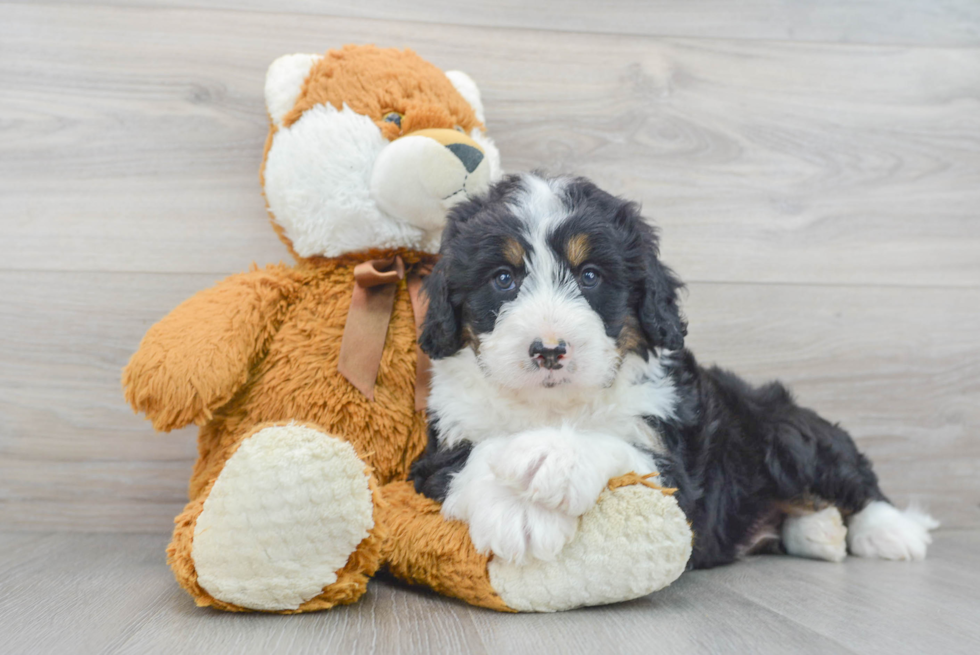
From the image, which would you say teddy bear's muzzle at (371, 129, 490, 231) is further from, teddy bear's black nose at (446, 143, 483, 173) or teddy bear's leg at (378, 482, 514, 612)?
teddy bear's leg at (378, 482, 514, 612)

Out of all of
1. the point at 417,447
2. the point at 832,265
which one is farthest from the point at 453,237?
the point at 832,265

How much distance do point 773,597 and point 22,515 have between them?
2018 mm

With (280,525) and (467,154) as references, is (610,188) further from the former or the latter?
(280,525)

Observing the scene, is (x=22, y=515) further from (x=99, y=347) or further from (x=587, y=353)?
(x=587, y=353)

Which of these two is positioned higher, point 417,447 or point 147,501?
point 417,447

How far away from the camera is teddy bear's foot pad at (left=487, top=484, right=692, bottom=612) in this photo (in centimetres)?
133

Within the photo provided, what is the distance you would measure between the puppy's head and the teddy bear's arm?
0.43 metres

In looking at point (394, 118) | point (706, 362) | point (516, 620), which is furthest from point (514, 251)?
point (706, 362)

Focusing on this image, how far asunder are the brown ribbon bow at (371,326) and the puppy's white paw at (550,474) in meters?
0.48

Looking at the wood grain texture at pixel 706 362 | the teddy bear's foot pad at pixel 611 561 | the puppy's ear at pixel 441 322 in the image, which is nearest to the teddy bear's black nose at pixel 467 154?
the puppy's ear at pixel 441 322

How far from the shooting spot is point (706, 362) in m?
2.33

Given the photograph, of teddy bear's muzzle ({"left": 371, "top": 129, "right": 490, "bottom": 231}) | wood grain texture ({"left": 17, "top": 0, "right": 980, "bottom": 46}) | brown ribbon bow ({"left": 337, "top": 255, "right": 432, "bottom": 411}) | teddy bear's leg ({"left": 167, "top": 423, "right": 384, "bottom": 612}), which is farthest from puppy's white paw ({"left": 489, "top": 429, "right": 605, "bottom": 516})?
wood grain texture ({"left": 17, "top": 0, "right": 980, "bottom": 46})

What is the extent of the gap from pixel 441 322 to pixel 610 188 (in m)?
1.02

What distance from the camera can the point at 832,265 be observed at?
2400 millimetres
